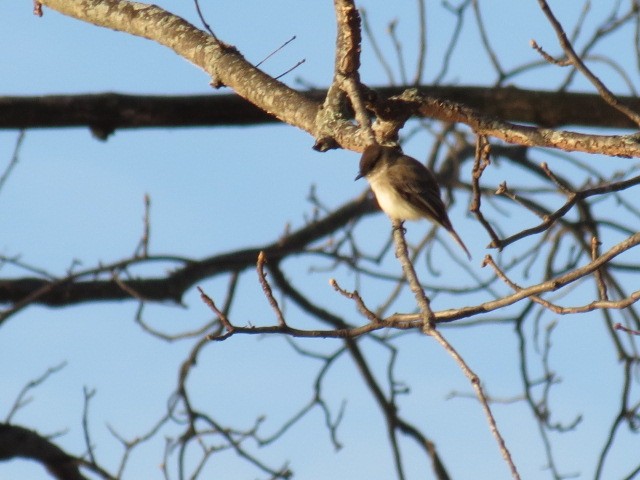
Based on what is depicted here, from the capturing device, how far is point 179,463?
492 centimetres

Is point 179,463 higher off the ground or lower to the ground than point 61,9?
lower

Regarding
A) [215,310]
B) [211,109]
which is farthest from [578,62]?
[211,109]

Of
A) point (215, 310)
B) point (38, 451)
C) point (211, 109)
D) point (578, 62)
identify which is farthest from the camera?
point (211, 109)

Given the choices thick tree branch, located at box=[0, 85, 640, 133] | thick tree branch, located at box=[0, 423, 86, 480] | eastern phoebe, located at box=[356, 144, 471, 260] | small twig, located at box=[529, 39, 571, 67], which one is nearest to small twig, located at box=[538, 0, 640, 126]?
small twig, located at box=[529, 39, 571, 67]

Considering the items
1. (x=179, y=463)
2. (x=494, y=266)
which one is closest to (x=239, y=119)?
(x=179, y=463)

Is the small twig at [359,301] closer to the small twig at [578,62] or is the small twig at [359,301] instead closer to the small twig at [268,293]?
the small twig at [268,293]

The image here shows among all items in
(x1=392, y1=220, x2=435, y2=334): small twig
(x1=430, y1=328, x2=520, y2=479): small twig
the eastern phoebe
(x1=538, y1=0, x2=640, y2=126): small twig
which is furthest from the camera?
the eastern phoebe

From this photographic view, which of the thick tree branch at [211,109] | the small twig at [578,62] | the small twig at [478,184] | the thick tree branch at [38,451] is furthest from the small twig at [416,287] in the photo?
the thick tree branch at [38,451]

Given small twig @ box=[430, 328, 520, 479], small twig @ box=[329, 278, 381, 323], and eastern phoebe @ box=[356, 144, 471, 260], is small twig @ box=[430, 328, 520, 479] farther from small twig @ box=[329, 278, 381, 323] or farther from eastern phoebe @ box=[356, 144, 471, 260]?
eastern phoebe @ box=[356, 144, 471, 260]

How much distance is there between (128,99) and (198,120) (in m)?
0.38

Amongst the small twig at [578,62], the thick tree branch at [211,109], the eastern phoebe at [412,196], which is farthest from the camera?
the thick tree branch at [211,109]

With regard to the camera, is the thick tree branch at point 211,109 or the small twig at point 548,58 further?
the thick tree branch at point 211,109

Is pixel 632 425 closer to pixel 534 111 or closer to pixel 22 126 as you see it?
pixel 534 111

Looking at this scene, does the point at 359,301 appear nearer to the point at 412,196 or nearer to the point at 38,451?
the point at 412,196
